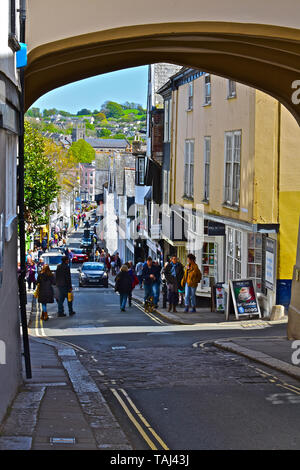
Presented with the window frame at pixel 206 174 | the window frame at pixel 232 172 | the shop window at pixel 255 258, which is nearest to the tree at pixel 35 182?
the window frame at pixel 206 174

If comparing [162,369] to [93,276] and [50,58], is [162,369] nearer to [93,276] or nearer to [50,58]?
[50,58]

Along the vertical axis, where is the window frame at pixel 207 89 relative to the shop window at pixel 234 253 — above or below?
above

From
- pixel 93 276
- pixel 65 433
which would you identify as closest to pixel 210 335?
pixel 65 433

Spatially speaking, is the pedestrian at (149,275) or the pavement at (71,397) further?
the pedestrian at (149,275)

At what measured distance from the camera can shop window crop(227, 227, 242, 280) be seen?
80.5ft

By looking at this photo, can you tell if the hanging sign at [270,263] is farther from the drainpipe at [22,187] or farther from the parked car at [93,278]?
the parked car at [93,278]

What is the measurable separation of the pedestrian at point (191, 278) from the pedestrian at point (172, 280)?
0.36 meters

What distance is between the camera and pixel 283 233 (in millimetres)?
20688

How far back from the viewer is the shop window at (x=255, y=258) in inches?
893

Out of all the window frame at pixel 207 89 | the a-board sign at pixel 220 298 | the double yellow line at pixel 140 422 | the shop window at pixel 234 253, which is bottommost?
the double yellow line at pixel 140 422

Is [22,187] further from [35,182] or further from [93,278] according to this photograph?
[35,182]

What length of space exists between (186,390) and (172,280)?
12.9 meters

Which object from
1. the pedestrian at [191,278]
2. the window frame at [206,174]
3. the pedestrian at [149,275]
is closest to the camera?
the pedestrian at [191,278]

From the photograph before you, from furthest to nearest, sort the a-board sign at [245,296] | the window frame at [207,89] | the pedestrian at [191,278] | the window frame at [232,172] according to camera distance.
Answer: the window frame at [207,89], the window frame at [232,172], the pedestrian at [191,278], the a-board sign at [245,296]
